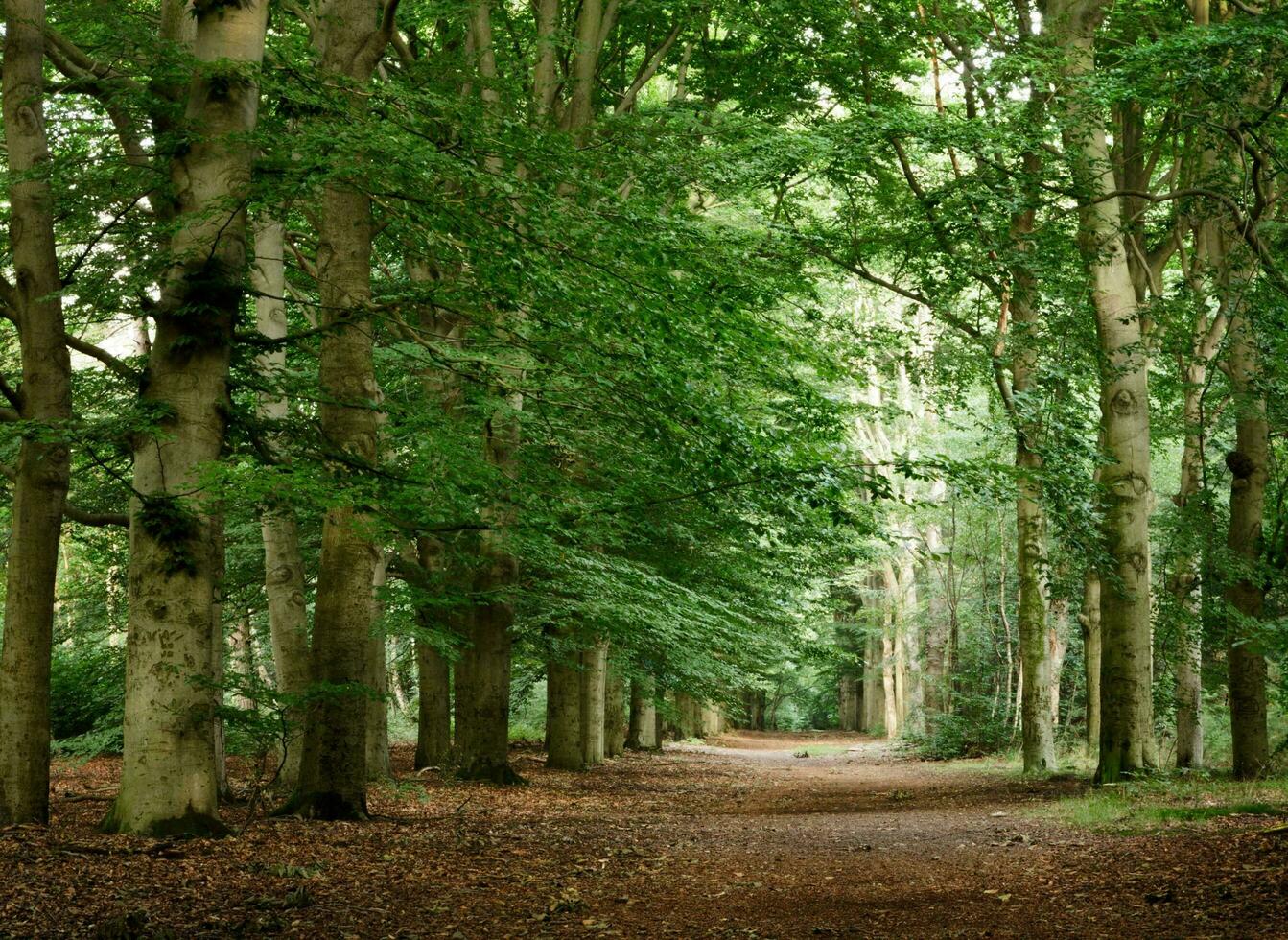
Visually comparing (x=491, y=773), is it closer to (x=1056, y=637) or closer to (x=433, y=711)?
(x=433, y=711)

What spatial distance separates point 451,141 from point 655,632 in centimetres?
829

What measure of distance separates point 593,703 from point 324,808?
10807mm

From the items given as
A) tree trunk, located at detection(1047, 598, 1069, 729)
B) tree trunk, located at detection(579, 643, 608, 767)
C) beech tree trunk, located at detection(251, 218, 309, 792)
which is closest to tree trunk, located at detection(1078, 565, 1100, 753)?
tree trunk, located at detection(1047, 598, 1069, 729)

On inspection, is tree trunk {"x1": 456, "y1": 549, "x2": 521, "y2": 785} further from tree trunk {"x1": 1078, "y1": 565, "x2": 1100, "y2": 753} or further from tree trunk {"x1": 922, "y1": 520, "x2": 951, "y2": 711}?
tree trunk {"x1": 922, "y1": 520, "x2": 951, "y2": 711}

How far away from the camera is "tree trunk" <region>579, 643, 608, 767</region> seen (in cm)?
1936

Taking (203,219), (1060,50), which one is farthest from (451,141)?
(1060,50)

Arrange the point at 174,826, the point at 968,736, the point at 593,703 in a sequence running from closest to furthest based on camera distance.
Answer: the point at 174,826 < the point at 593,703 < the point at 968,736

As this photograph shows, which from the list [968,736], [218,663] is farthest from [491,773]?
[968,736]

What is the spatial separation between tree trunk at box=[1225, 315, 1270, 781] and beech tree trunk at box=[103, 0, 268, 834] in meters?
10.5

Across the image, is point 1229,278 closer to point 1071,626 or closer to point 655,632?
point 655,632

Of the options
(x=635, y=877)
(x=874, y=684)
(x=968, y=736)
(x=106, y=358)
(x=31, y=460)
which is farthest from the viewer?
(x=874, y=684)

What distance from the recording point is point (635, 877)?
784 cm

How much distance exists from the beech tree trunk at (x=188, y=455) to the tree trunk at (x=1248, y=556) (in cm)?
1047

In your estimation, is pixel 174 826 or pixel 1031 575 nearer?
pixel 174 826
